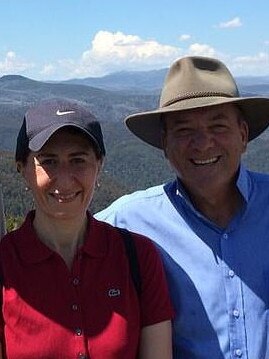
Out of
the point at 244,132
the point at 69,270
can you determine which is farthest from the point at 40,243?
the point at 244,132

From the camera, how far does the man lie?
2.84m

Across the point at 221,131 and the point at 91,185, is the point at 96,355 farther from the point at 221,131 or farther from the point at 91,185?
the point at 221,131

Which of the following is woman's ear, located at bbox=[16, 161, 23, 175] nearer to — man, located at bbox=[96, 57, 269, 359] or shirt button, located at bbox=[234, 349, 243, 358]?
man, located at bbox=[96, 57, 269, 359]

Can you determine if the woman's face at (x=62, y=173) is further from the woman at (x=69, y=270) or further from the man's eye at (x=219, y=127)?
the man's eye at (x=219, y=127)

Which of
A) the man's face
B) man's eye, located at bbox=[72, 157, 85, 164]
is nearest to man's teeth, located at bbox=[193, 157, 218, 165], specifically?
the man's face

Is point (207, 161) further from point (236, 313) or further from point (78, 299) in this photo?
point (78, 299)

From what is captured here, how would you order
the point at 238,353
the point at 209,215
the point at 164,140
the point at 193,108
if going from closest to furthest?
1. the point at 238,353
2. the point at 193,108
3. the point at 209,215
4. the point at 164,140

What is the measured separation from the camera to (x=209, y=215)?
10.1 ft

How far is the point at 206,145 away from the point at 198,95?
9.7 inches

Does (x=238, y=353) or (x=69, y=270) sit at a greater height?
(x=69, y=270)

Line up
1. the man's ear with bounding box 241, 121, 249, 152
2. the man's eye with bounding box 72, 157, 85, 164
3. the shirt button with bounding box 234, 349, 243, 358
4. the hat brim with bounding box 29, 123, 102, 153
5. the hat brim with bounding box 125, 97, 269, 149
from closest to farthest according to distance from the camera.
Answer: the hat brim with bounding box 29, 123, 102, 153, the man's eye with bounding box 72, 157, 85, 164, the shirt button with bounding box 234, 349, 243, 358, the hat brim with bounding box 125, 97, 269, 149, the man's ear with bounding box 241, 121, 249, 152

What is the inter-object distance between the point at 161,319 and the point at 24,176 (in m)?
0.76

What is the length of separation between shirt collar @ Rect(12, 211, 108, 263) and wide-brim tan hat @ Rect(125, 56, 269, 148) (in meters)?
0.77

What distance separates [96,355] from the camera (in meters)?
2.31
